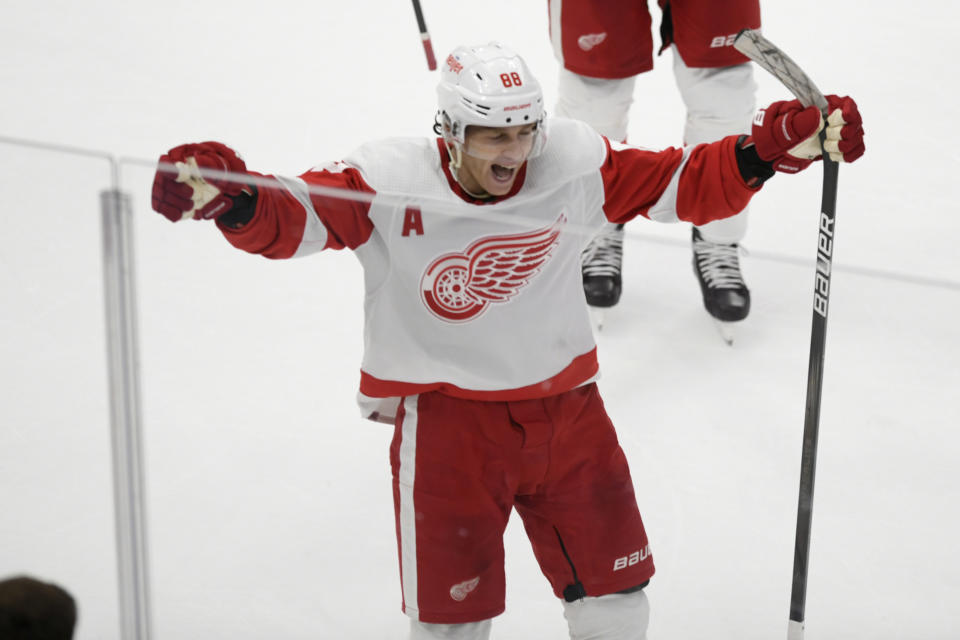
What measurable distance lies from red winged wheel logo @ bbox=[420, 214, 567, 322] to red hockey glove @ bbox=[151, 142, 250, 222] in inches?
12.3

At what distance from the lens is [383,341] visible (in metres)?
1.88

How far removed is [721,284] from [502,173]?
25.1 inches

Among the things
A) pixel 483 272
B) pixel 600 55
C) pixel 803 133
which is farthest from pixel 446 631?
pixel 600 55

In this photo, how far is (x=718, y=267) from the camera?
2062mm

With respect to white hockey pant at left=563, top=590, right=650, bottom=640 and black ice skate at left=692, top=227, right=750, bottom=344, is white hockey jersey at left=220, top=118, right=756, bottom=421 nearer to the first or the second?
black ice skate at left=692, top=227, right=750, bottom=344

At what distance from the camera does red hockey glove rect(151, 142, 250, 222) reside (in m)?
1.51

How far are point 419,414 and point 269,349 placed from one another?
9.6 inches

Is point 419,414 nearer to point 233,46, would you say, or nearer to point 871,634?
point 871,634

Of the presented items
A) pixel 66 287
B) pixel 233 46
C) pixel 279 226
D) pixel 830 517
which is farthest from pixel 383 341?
pixel 233 46

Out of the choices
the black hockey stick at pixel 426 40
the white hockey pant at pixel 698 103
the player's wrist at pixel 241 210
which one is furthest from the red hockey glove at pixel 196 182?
the black hockey stick at pixel 426 40

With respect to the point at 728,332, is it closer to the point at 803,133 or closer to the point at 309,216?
the point at 803,133

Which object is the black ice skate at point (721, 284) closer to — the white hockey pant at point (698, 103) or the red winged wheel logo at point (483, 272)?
the red winged wheel logo at point (483, 272)

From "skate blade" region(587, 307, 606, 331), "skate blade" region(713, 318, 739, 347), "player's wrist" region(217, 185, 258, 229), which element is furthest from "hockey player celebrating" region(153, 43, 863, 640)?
"skate blade" region(587, 307, 606, 331)

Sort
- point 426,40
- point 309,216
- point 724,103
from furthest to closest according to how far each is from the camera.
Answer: point 426,40 → point 724,103 → point 309,216
